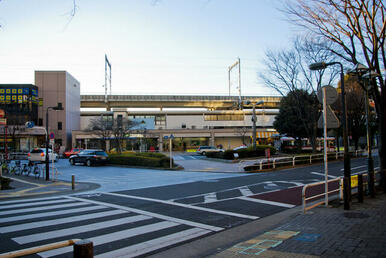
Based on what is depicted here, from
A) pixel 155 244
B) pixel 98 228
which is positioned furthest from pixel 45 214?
pixel 155 244

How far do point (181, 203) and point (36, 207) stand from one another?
5015 millimetres

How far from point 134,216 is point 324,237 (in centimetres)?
511

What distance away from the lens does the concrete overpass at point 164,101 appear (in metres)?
70.0

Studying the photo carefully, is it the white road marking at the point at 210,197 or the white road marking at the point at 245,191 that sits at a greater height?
the white road marking at the point at 210,197

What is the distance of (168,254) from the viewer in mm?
5574

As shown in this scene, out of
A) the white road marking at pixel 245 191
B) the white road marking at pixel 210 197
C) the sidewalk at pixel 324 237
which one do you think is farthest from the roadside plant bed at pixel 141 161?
the sidewalk at pixel 324 237

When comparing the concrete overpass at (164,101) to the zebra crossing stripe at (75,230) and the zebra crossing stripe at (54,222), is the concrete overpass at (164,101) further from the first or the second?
the zebra crossing stripe at (75,230)

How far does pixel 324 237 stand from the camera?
5.79 meters

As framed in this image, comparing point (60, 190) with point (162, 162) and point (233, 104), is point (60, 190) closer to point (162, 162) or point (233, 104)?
point (162, 162)

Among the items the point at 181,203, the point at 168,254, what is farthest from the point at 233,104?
the point at 168,254

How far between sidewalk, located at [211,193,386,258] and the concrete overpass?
63.9 meters

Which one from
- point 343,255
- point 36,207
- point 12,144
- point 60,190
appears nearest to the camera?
point 343,255

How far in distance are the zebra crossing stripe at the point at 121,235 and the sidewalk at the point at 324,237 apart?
2356 mm

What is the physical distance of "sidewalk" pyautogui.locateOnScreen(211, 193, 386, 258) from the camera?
4996mm
